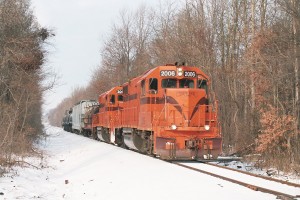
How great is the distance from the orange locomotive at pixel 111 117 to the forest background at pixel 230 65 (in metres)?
4.34

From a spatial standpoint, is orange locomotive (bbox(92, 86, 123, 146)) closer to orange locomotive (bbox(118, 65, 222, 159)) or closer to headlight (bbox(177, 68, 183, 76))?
orange locomotive (bbox(118, 65, 222, 159))

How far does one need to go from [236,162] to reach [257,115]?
3159 mm

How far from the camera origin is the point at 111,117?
25328mm

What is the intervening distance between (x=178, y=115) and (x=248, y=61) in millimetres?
4570

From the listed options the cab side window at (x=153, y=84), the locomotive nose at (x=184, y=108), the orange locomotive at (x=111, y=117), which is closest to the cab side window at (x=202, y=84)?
the locomotive nose at (x=184, y=108)

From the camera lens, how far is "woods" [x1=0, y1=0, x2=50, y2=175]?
15789 mm

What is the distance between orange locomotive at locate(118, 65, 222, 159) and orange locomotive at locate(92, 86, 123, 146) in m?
6.68

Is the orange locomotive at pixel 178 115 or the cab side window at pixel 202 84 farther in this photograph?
the cab side window at pixel 202 84

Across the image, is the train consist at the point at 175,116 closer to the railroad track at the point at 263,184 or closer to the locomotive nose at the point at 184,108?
the locomotive nose at the point at 184,108

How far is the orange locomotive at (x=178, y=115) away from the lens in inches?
552

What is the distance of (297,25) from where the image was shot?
13664 mm

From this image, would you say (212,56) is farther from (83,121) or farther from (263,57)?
(83,121)

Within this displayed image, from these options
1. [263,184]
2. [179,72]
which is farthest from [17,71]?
[263,184]

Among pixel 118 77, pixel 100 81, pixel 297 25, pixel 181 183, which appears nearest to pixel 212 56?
pixel 297 25
